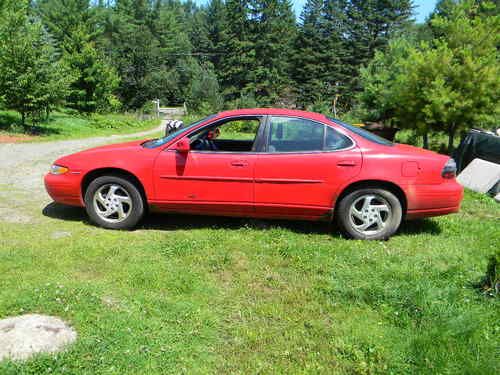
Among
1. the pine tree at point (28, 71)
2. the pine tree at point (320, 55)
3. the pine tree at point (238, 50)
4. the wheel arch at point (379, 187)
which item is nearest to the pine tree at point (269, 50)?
the pine tree at point (238, 50)

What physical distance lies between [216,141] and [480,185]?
500 cm

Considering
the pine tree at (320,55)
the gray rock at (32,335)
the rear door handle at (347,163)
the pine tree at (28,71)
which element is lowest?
the gray rock at (32,335)

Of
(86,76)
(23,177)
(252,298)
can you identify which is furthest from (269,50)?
(252,298)

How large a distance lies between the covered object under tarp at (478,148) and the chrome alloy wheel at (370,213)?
5004mm

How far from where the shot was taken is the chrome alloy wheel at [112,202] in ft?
16.3

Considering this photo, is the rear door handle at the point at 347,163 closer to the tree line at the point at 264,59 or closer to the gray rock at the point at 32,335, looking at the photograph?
the gray rock at the point at 32,335

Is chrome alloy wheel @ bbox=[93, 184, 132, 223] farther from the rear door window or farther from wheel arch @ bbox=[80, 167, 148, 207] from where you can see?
the rear door window

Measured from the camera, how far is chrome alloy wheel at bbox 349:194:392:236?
4688mm

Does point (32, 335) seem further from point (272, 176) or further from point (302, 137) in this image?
point (302, 137)

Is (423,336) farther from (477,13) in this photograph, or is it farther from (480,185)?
(477,13)

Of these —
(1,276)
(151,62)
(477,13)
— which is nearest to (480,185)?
(1,276)

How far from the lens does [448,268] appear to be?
4.06 meters

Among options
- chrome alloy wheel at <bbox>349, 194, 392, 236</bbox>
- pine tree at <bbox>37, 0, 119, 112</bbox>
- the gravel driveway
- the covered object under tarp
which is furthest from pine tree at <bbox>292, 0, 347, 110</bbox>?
chrome alloy wheel at <bbox>349, 194, 392, 236</bbox>

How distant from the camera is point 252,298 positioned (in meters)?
3.48
